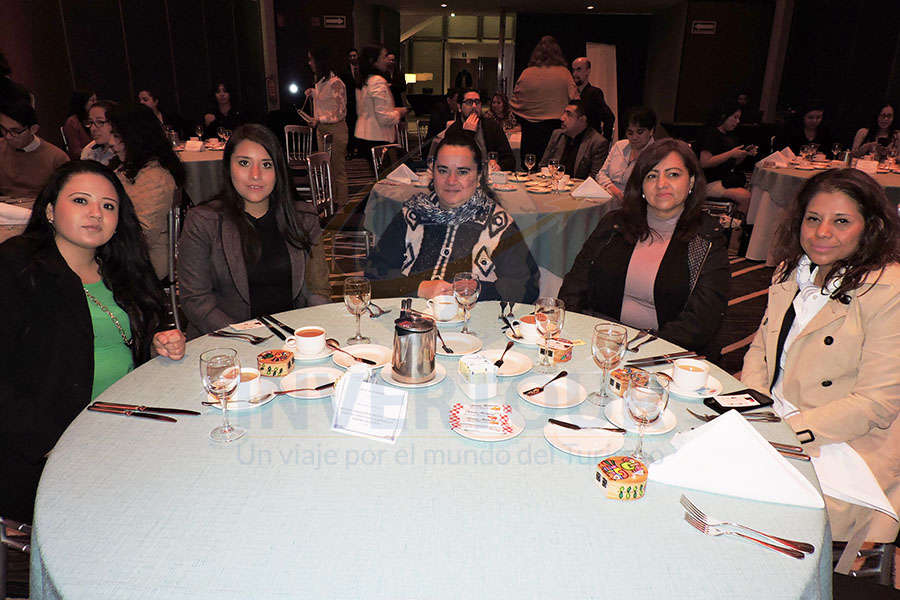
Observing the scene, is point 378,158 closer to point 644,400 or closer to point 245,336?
point 245,336

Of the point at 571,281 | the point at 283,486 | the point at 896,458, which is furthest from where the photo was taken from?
the point at 571,281

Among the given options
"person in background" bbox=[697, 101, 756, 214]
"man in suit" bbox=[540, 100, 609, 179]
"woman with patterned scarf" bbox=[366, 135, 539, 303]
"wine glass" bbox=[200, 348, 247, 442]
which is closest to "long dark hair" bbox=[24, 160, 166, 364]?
"wine glass" bbox=[200, 348, 247, 442]

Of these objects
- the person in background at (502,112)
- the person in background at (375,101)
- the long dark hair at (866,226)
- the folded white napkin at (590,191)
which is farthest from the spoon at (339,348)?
the person in background at (502,112)

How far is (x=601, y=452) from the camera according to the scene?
47.8 inches

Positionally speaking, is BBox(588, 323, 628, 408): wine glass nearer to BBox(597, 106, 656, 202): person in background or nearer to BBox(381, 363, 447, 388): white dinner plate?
BBox(381, 363, 447, 388): white dinner plate

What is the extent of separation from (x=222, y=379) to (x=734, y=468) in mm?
1022

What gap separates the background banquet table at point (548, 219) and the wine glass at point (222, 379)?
273 centimetres

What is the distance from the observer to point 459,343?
5.68 ft

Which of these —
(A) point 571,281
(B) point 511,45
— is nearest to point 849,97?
(B) point 511,45

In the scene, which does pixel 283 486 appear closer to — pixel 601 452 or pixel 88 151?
pixel 601 452

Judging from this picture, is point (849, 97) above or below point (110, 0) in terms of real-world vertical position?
below

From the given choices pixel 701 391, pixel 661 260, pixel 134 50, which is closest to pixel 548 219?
pixel 661 260

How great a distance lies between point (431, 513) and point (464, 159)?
6.29ft

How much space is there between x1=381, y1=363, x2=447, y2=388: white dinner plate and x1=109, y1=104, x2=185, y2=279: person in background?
87.1 inches
